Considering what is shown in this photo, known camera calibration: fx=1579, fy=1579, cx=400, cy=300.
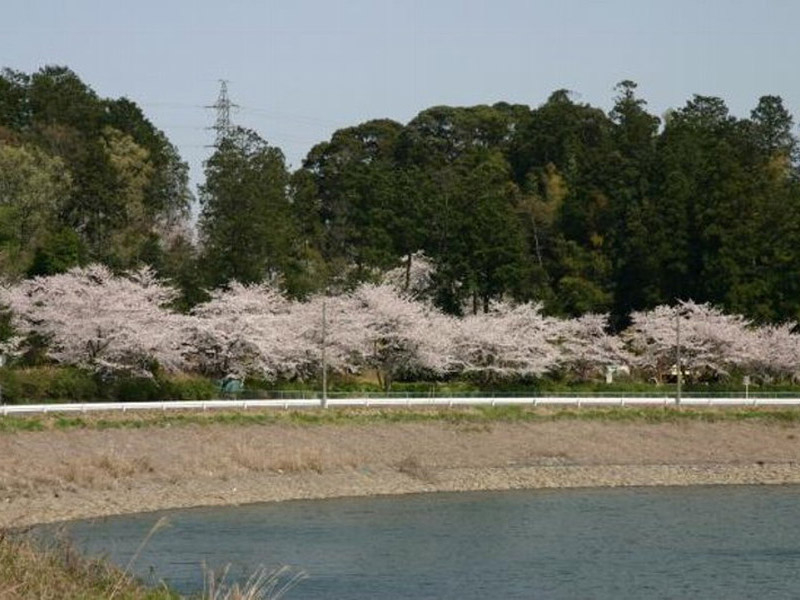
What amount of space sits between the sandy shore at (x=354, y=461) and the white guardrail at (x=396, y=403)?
2.70m

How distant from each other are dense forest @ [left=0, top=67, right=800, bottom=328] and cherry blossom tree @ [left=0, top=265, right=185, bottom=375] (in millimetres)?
4334

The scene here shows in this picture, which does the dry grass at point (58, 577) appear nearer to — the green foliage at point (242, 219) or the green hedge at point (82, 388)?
the green hedge at point (82, 388)

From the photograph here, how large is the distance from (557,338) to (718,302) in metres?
9.13

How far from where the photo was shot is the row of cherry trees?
218 ft

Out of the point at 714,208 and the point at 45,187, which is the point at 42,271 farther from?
the point at 714,208

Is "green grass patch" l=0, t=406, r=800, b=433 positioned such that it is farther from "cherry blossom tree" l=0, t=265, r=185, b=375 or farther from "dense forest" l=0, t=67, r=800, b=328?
"dense forest" l=0, t=67, r=800, b=328

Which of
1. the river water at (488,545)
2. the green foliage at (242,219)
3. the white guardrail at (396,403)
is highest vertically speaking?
the green foliage at (242,219)

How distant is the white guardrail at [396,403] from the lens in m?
51.7

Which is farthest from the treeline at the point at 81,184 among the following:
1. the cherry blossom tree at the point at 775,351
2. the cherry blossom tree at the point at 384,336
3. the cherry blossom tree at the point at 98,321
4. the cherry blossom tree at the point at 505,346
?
the cherry blossom tree at the point at 775,351

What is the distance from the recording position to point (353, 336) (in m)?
→ 72.2

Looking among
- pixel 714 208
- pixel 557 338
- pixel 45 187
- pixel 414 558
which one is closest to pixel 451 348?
pixel 557 338

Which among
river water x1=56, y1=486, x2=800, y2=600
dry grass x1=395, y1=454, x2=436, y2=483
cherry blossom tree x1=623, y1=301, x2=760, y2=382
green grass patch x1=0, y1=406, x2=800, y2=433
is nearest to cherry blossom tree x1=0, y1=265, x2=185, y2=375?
green grass patch x1=0, y1=406, x2=800, y2=433

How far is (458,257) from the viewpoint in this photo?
3179 inches

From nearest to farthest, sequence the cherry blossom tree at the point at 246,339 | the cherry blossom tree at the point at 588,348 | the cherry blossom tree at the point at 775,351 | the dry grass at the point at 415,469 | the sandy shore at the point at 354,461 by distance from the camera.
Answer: the sandy shore at the point at 354,461
the dry grass at the point at 415,469
the cherry blossom tree at the point at 246,339
the cherry blossom tree at the point at 775,351
the cherry blossom tree at the point at 588,348
